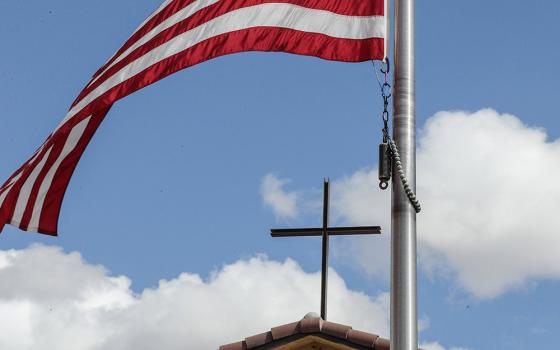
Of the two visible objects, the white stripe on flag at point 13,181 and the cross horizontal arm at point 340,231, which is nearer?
the white stripe on flag at point 13,181

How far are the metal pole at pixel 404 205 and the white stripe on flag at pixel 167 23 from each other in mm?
1571

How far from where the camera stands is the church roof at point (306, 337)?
10.5 metres

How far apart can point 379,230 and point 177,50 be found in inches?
251

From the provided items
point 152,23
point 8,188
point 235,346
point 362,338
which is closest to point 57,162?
point 8,188

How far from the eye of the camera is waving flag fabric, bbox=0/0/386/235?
630 cm

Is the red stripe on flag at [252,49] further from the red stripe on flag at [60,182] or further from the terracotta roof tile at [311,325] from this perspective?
the terracotta roof tile at [311,325]

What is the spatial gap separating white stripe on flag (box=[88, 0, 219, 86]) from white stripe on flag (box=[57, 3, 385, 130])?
214mm

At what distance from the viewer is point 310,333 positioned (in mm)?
10617

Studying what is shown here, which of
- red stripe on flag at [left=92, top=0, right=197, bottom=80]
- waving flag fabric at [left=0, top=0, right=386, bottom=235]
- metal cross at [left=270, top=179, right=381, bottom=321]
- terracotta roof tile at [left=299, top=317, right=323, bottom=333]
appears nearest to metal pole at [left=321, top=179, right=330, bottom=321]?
metal cross at [left=270, top=179, right=381, bottom=321]

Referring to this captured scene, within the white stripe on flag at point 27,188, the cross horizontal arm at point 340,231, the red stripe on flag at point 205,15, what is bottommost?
the white stripe on flag at point 27,188

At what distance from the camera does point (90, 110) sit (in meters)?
7.29

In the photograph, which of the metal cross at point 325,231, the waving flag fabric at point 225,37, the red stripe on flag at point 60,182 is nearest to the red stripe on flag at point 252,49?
the waving flag fabric at point 225,37

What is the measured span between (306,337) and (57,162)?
3.55m

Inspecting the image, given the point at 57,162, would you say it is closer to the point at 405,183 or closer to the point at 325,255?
the point at 405,183
